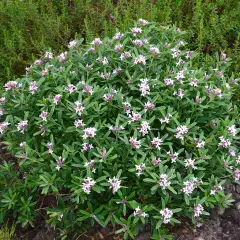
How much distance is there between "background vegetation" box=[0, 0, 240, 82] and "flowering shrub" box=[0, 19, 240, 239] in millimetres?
1359

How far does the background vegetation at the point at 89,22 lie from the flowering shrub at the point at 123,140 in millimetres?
1359

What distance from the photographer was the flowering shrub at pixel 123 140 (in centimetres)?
262

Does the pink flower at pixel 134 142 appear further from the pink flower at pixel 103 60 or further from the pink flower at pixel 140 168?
the pink flower at pixel 103 60

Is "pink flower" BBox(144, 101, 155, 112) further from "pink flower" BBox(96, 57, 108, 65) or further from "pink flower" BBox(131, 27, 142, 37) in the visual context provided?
"pink flower" BBox(131, 27, 142, 37)

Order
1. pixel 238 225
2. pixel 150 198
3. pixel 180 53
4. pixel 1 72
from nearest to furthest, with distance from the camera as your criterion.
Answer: pixel 150 198 < pixel 238 225 < pixel 180 53 < pixel 1 72

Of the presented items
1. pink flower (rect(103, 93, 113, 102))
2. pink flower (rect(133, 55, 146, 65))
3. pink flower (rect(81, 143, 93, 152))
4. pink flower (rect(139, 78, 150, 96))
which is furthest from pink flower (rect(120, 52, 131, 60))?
pink flower (rect(81, 143, 93, 152))

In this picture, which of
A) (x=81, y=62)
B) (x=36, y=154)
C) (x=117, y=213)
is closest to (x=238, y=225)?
(x=117, y=213)

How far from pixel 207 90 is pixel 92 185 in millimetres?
1311

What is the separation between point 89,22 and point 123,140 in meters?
2.73

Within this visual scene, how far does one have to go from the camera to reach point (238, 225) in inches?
120

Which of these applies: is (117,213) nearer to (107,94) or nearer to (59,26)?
(107,94)

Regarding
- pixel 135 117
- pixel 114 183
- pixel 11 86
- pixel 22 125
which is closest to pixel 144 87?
pixel 135 117

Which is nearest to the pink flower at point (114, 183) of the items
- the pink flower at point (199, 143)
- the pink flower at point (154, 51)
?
the pink flower at point (199, 143)

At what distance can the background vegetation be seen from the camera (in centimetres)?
443
